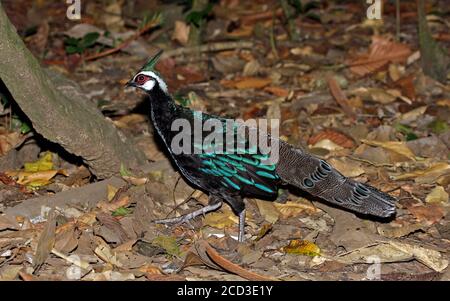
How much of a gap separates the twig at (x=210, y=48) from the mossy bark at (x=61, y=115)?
2371mm

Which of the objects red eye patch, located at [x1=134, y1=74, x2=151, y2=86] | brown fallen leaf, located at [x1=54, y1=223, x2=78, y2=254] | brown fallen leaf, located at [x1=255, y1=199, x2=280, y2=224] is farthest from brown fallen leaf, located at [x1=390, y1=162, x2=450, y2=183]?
brown fallen leaf, located at [x1=54, y1=223, x2=78, y2=254]

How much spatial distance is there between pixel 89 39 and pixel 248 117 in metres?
2.19

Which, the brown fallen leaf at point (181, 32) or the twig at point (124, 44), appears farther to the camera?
the brown fallen leaf at point (181, 32)

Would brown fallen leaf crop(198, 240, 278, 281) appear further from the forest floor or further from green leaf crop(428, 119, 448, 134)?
green leaf crop(428, 119, 448, 134)

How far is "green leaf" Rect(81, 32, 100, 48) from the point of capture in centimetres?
887

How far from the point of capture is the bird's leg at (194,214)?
6.09 m

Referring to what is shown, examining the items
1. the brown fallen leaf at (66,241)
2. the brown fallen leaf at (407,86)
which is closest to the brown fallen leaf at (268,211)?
the brown fallen leaf at (66,241)

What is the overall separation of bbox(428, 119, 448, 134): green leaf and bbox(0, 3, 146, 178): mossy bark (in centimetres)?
290

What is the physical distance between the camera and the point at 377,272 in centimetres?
547

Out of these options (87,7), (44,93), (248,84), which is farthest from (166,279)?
(87,7)

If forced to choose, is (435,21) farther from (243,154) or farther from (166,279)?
(166,279)

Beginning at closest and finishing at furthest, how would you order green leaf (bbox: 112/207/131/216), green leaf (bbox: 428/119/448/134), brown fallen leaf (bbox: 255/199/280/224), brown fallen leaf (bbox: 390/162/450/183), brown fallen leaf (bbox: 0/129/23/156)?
1. green leaf (bbox: 112/207/131/216)
2. brown fallen leaf (bbox: 255/199/280/224)
3. brown fallen leaf (bbox: 390/162/450/183)
4. brown fallen leaf (bbox: 0/129/23/156)
5. green leaf (bbox: 428/119/448/134)

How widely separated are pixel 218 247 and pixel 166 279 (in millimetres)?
→ 788

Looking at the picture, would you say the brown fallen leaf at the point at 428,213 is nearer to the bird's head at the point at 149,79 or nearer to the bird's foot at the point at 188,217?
the bird's foot at the point at 188,217
